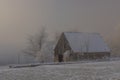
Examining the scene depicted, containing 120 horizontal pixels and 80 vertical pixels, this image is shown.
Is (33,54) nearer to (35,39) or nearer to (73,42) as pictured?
(35,39)

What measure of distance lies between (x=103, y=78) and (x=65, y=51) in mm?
45686

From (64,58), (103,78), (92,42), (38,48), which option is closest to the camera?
(103,78)

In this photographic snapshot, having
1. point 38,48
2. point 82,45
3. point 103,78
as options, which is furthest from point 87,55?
point 103,78

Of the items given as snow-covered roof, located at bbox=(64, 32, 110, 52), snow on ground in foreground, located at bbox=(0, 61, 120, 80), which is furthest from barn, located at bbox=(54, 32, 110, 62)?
snow on ground in foreground, located at bbox=(0, 61, 120, 80)

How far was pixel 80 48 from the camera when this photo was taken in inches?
2662

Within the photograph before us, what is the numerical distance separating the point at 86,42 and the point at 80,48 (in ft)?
9.53

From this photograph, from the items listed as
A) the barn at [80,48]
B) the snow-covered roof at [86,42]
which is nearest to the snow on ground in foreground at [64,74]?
the barn at [80,48]

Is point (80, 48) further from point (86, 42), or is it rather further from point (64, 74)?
point (64, 74)

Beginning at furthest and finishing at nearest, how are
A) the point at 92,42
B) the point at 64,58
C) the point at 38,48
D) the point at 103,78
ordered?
the point at 38,48
the point at 92,42
the point at 64,58
the point at 103,78

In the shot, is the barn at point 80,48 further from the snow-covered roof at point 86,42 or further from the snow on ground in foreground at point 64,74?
the snow on ground in foreground at point 64,74

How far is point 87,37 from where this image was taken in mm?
72375

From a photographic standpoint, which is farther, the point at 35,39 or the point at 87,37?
the point at 35,39

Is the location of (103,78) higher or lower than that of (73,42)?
lower

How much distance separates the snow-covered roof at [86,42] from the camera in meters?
67.8
